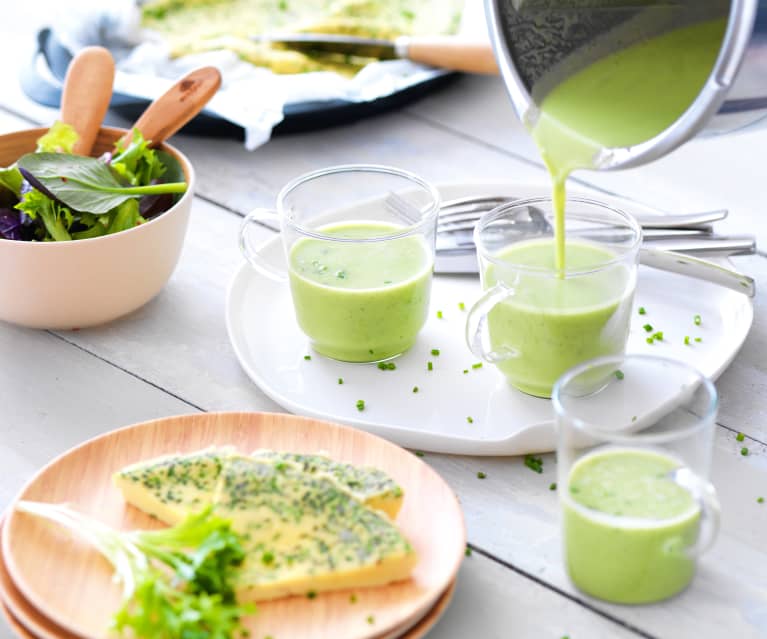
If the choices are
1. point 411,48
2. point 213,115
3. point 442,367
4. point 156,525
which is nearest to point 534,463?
point 442,367

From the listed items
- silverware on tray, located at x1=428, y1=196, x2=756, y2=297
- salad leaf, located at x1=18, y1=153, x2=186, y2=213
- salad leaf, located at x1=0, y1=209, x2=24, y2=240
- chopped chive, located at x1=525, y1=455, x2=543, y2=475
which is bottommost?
chopped chive, located at x1=525, y1=455, x2=543, y2=475

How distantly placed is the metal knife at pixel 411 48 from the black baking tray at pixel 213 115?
51 mm

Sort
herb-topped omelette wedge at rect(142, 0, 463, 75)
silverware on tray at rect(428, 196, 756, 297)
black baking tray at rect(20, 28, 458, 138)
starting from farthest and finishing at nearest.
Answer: herb-topped omelette wedge at rect(142, 0, 463, 75) < black baking tray at rect(20, 28, 458, 138) < silverware on tray at rect(428, 196, 756, 297)

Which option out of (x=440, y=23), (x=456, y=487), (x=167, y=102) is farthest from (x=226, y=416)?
(x=440, y=23)

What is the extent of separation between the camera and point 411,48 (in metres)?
2.21

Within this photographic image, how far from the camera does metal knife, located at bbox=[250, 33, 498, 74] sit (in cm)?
217

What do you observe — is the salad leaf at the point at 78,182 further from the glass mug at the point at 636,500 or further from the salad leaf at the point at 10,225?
the glass mug at the point at 636,500

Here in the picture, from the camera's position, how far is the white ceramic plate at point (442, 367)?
1.36 meters

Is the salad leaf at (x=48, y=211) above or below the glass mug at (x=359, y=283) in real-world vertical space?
above

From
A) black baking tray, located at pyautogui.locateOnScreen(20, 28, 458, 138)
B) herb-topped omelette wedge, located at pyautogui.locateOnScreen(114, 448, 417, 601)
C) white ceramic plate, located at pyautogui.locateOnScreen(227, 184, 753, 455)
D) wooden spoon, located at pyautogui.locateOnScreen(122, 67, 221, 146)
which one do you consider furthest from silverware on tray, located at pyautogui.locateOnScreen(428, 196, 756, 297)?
herb-topped omelette wedge, located at pyautogui.locateOnScreen(114, 448, 417, 601)

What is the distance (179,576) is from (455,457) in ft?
1.43

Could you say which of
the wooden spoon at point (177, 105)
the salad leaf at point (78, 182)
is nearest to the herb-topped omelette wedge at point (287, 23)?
the wooden spoon at point (177, 105)

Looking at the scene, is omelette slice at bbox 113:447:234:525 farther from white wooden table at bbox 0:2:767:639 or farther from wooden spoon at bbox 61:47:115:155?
wooden spoon at bbox 61:47:115:155

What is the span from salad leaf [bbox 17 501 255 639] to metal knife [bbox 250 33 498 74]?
1.34 metres
